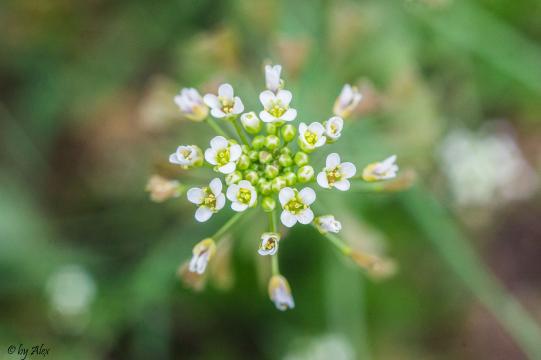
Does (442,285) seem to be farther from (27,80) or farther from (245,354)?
(27,80)

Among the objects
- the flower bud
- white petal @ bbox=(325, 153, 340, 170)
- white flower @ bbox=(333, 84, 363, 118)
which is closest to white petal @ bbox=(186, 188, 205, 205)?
the flower bud

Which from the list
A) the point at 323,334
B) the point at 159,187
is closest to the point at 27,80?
the point at 159,187

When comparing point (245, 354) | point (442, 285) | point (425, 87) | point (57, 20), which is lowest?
point (245, 354)

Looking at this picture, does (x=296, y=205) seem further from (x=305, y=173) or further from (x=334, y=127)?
(x=334, y=127)

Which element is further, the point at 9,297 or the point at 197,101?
the point at 9,297

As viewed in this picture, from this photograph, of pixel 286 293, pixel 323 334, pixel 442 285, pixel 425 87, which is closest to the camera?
pixel 286 293

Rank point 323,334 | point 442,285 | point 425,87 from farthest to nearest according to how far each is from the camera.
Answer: point 442,285 → point 323,334 → point 425,87

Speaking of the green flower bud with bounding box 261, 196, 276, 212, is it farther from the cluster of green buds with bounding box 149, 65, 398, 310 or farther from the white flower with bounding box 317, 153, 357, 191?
the white flower with bounding box 317, 153, 357, 191

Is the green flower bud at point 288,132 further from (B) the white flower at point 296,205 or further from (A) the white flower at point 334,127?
(B) the white flower at point 296,205
